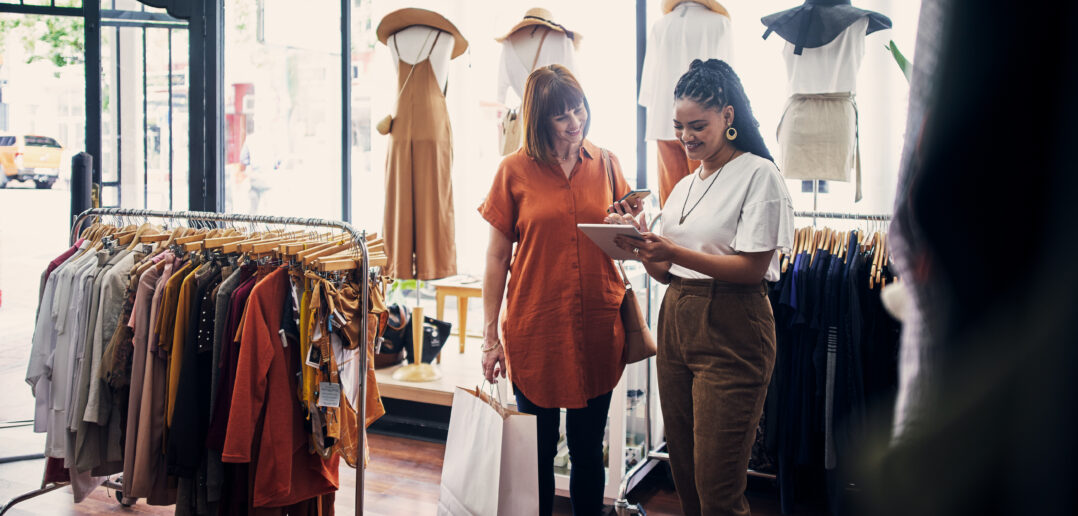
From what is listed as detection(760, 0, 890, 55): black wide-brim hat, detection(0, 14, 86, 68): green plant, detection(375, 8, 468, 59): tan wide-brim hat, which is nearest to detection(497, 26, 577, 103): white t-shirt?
detection(375, 8, 468, 59): tan wide-brim hat

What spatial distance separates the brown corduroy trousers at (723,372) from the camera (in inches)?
68.4

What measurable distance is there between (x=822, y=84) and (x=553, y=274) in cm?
157

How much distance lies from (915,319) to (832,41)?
9.19 feet

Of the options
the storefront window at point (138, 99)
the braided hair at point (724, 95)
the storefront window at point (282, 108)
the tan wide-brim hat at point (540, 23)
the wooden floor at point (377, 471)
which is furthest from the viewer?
the storefront window at point (282, 108)

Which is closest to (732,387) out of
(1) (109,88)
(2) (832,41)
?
(2) (832,41)

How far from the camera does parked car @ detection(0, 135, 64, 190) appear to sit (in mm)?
3584

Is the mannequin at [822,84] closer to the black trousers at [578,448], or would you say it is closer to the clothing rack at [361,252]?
the black trousers at [578,448]

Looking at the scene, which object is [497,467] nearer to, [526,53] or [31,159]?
[526,53]

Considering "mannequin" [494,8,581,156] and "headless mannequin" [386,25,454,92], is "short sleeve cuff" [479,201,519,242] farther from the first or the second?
"headless mannequin" [386,25,454,92]

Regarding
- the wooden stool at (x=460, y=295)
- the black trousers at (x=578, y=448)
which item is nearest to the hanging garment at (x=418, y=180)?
the wooden stool at (x=460, y=295)

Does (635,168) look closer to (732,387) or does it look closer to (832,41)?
(832,41)

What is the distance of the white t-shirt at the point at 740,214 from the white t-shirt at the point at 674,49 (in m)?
1.19

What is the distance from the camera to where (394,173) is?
349cm

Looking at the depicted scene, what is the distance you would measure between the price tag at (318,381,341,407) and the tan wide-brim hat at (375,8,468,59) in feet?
6.49
